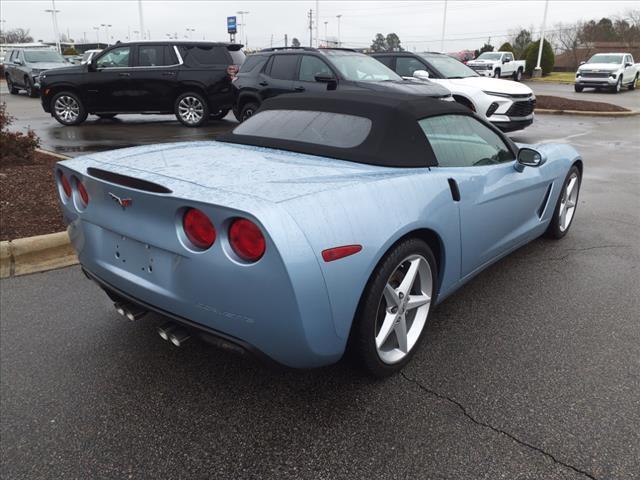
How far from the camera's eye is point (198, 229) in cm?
222

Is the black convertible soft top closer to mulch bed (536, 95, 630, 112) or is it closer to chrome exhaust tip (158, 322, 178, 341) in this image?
chrome exhaust tip (158, 322, 178, 341)

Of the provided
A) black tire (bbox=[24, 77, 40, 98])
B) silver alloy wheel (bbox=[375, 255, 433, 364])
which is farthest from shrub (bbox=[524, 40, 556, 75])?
silver alloy wheel (bbox=[375, 255, 433, 364])

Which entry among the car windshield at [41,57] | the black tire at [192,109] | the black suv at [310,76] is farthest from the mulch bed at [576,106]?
the car windshield at [41,57]

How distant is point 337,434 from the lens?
7.77 ft

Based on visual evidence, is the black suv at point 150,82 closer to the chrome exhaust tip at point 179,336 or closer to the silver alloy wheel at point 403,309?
the silver alloy wheel at point 403,309

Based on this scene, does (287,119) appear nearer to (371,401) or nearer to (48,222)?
(371,401)

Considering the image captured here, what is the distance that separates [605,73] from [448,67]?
17.5m

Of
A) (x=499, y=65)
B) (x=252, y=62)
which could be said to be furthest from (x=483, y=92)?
(x=499, y=65)

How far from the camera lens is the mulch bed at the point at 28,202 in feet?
15.2

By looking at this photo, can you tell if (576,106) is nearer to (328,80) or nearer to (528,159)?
(328,80)

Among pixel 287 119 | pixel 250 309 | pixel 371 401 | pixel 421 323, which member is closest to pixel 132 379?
pixel 250 309

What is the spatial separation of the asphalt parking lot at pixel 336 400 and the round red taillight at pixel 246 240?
0.55 m

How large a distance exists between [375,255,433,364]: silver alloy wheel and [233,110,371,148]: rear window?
31.9 inches

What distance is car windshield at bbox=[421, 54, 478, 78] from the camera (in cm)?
1212
